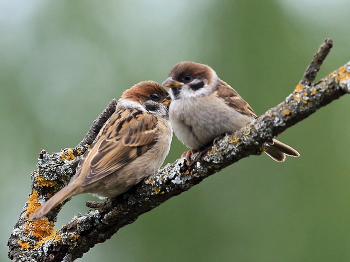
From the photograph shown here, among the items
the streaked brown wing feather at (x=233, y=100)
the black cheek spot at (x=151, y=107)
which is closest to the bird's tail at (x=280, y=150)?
→ the streaked brown wing feather at (x=233, y=100)

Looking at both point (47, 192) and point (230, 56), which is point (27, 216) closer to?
point (47, 192)

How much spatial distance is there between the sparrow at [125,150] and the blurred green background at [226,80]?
1.52m

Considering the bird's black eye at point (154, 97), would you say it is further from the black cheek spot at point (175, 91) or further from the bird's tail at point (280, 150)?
the bird's tail at point (280, 150)

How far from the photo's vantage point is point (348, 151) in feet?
21.9

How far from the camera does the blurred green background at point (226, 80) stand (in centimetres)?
650

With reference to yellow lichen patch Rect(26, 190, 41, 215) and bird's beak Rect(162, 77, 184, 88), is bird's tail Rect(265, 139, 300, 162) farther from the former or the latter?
yellow lichen patch Rect(26, 190, 41, 215)

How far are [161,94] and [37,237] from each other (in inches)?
84.9

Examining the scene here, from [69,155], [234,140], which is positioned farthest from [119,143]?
[234,140]

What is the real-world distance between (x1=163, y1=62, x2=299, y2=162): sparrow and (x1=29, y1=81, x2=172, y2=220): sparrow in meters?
0.57

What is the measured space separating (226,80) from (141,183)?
151 inches

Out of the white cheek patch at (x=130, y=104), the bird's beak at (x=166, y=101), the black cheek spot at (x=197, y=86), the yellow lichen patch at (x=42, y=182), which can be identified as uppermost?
the white cheek patch at (x=130, y=104)

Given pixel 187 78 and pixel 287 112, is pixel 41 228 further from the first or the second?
pixel 287 112

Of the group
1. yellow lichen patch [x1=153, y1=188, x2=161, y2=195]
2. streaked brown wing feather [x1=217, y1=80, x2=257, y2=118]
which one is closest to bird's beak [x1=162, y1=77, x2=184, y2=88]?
streaked brown wing feather [x1=217, y1=80, x2=257, y2=118]

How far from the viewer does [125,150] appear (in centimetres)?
429
